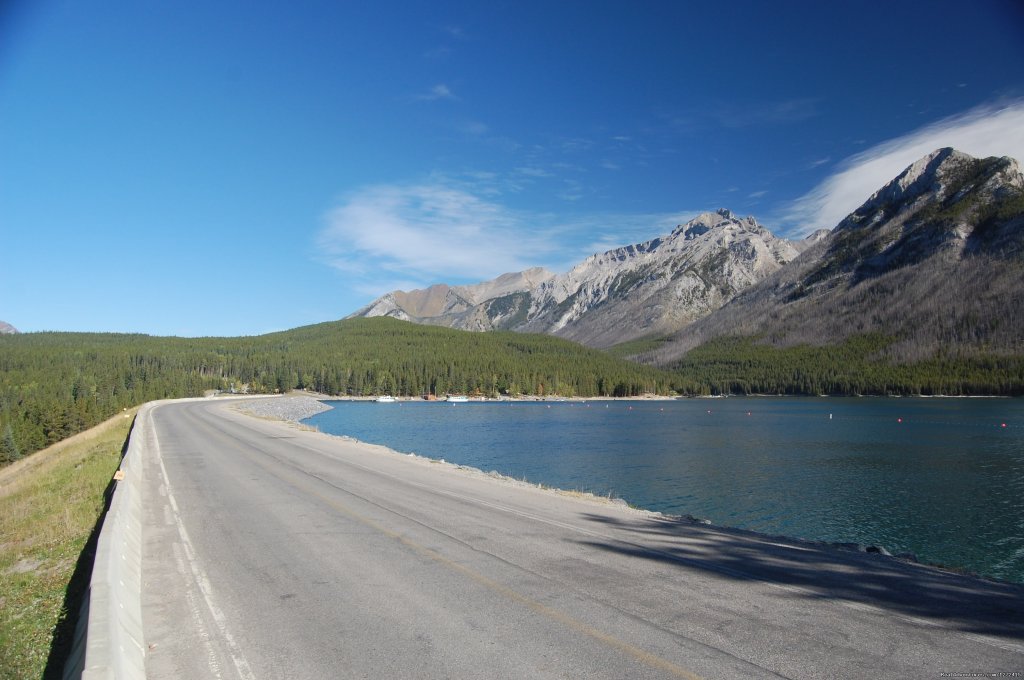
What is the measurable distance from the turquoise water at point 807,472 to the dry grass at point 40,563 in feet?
77.6

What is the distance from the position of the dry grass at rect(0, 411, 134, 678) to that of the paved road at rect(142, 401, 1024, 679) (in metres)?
1.26

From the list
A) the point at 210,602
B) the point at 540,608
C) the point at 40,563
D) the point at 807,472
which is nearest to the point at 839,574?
the point at 540,608

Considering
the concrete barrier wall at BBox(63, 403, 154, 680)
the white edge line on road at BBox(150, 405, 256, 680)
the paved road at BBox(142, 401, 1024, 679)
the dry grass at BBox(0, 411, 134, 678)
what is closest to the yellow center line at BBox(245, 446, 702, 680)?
the paved road at BBox(142, 401, 1024, 679)

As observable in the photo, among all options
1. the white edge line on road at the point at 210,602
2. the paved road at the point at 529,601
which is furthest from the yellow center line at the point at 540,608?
the white edge line on road at the point at 210,602

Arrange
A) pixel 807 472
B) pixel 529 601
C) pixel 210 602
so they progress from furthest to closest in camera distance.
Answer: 1. pixel 807 472
2. pixel 210 602
3. pixel 529 601

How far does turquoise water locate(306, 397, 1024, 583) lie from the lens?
26.0 meters

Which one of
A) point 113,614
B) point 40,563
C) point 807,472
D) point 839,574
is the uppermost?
point 113,614

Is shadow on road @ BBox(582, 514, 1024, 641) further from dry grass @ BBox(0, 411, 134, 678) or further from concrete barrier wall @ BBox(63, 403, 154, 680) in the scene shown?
dry grass @ BBox(0, 411, 134, 678)

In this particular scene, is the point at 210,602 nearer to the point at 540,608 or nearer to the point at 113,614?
the point at 113,614

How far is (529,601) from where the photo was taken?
31.0ft

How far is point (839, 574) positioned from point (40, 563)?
53.0 feet

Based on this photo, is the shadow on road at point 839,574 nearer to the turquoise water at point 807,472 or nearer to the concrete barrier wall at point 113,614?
the concrete barrier wall at point 113,614

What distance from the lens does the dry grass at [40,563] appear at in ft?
26.0

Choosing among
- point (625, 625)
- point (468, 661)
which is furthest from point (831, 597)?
point (468, 661)
